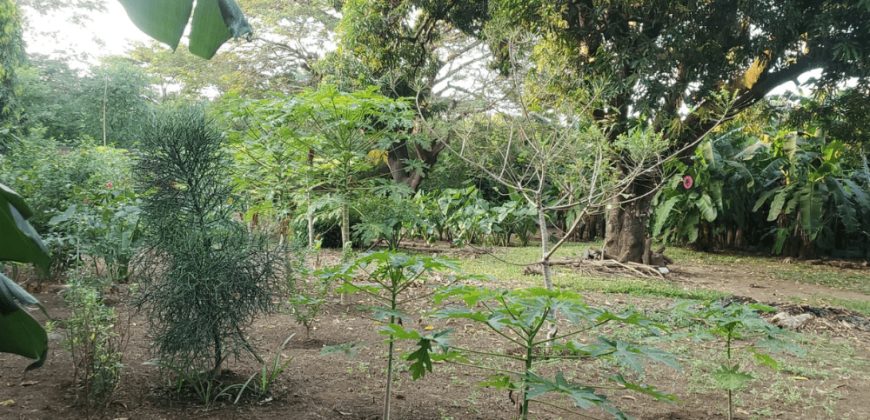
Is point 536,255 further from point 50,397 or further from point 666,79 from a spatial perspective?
point 50,397

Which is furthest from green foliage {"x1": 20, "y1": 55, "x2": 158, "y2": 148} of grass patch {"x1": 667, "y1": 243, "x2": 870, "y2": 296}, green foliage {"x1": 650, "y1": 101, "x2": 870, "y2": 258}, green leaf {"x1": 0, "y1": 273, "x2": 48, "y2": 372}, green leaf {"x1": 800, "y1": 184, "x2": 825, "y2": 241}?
green leaf {"x1": 0, "y1": 273, "x2": 48, "y2": 372}

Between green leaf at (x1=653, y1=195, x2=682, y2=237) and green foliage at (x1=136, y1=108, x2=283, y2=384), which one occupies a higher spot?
green leaf at (x1=653, y1=195, x2=682, y2=237)

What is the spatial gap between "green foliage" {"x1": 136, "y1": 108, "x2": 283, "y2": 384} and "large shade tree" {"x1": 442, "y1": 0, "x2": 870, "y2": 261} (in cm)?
379

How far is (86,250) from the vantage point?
151 inches

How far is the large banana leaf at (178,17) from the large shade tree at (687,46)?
17.2 feet

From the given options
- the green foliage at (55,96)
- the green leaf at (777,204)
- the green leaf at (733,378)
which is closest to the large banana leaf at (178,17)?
the green leaf at (733,378)

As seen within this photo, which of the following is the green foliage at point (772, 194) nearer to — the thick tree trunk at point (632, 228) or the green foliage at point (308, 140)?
the thick tree trunk at point (632, 228)

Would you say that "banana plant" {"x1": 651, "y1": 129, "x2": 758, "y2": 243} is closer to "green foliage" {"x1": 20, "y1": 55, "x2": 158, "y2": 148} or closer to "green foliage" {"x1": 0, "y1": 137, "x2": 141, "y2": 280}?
"green foliage" {"x1": 0, "y1": 137, "x2": 141, "y2": 280}

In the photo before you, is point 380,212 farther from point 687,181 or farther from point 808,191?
point 808,191

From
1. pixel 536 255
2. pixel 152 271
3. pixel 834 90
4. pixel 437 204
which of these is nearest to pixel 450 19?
pixel 437 204

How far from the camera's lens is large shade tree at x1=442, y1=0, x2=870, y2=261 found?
5.92 meters

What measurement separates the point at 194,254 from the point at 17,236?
6.60ft

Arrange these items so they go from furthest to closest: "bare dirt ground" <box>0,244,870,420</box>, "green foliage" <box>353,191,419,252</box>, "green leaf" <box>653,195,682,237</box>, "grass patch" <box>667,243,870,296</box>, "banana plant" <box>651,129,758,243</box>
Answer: "green leaf" <box>653,195,682,237</box>
"banana plant" <box>651,129,758,243</box>
"grass patch" <box>667,243,870,296</box>
"green foliage" <box>353,191,419,252</box>
"bare dirt ground" <box>0,244,870,420</box>

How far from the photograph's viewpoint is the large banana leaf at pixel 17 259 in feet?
1.82
